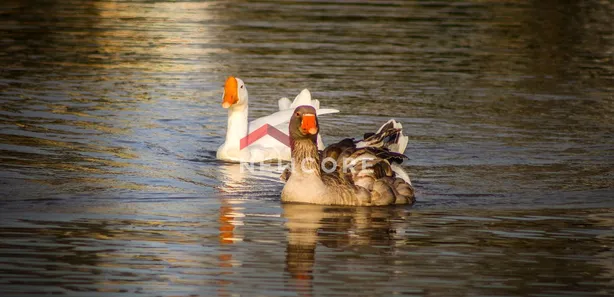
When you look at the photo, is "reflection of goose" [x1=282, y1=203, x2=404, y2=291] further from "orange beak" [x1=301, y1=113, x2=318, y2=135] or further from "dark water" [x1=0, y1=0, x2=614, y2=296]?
"orange beak" [x1=301, y1=113, x2=318, y2=135]

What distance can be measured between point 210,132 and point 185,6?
1962cm

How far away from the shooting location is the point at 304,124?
12312mm

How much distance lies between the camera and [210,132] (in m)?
17.7

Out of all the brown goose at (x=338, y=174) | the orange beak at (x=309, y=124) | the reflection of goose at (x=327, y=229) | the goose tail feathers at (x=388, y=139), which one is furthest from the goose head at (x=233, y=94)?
the reflection of goose at (x=327, y=229)

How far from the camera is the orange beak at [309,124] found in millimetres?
12250

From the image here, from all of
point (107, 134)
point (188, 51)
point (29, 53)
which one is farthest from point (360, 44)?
point (107, 134)

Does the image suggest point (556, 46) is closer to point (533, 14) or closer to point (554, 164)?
point (533, 14)

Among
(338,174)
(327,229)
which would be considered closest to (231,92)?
(338,174)

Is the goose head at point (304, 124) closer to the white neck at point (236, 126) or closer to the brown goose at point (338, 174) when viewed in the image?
the brown goose at point (338, 174)

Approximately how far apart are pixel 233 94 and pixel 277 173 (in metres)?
1.92

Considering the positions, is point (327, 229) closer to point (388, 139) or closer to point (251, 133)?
point (388, 139)

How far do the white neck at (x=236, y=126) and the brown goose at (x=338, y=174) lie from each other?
2977 millimetres

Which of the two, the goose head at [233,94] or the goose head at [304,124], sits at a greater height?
the goose head at [233,94]

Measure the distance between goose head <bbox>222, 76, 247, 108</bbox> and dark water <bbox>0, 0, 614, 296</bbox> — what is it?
0.71 meters
